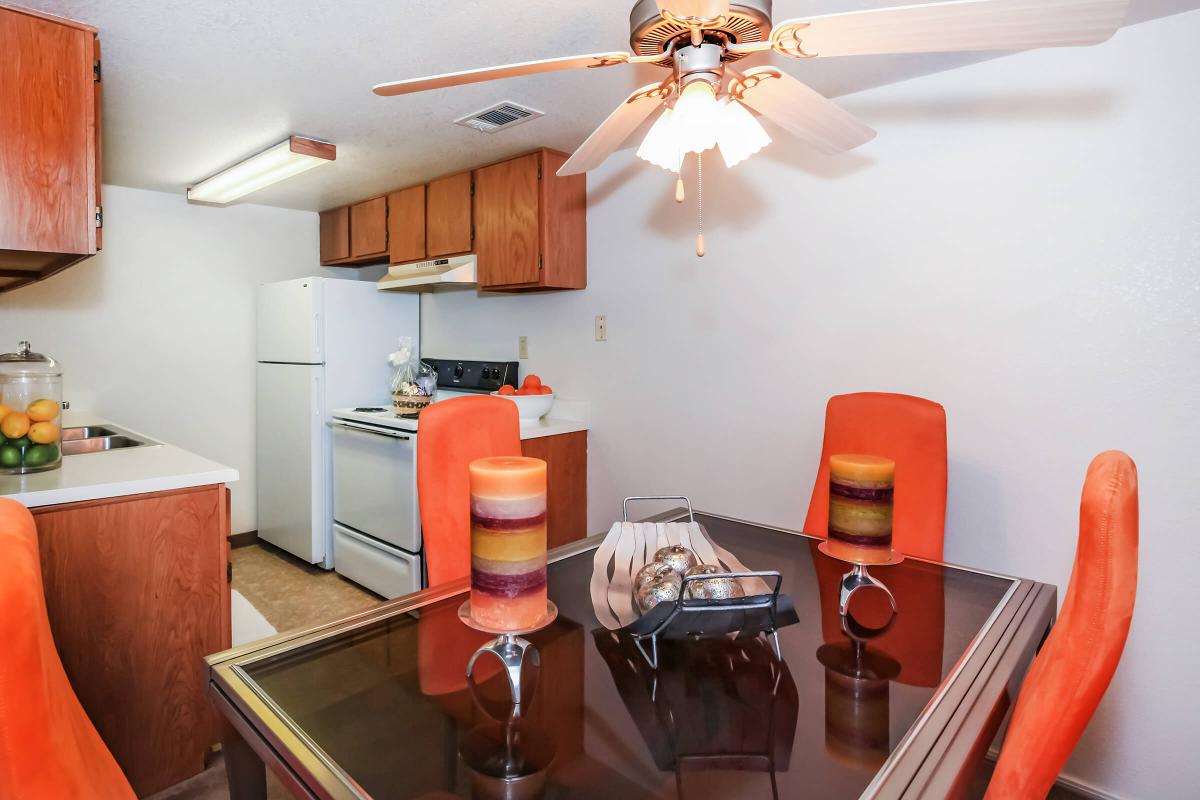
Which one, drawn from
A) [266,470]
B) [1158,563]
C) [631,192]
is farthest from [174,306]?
[1158,563]

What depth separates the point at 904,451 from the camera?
1729mm

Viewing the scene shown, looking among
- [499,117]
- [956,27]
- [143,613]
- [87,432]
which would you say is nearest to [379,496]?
[87,432]

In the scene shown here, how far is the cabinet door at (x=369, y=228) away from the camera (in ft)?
12.5

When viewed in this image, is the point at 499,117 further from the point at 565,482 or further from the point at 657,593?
the point at 657,593

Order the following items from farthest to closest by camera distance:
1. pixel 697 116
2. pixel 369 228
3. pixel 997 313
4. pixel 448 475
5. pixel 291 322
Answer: pixel 369 228 → pixel 291 322 → pixel 997 313 → pixel 448 475 → pixel 697 116

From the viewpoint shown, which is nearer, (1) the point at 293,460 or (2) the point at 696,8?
(2) the point at 696,8

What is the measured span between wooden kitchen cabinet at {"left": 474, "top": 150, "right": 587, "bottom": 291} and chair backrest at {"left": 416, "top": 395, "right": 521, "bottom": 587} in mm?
1469

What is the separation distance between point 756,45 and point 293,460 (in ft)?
11.1

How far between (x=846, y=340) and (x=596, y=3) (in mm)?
1390

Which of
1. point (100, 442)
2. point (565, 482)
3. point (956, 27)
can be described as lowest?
point (565, 482)

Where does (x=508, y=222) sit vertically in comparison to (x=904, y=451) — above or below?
above

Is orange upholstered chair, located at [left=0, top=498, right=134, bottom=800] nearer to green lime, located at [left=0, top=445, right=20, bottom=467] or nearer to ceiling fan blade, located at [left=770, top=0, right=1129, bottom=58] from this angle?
ceiling fan blade, located at [left=770, top=0, right=1129, bottom=58]

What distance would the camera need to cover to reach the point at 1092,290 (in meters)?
1.82

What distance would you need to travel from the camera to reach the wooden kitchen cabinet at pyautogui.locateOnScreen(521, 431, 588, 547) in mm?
2980
